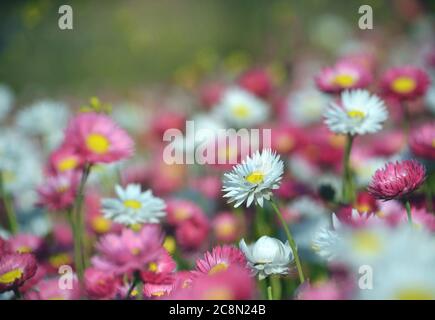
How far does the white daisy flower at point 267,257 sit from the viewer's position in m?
0.86

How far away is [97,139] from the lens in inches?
45.6

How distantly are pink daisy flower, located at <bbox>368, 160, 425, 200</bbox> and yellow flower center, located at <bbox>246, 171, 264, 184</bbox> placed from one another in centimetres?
17

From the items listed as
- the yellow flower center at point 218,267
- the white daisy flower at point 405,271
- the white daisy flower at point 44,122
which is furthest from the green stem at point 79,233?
the white daisy flower at point 44,122

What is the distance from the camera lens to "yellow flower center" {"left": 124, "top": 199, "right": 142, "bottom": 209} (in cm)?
107

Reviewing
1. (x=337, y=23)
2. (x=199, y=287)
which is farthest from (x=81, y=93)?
(x=199, y=287)

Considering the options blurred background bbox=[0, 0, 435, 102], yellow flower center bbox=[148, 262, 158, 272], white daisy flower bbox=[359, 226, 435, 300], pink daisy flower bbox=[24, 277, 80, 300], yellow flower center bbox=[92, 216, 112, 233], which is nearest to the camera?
white daisy flower bbox=[359, 226, 435, 300]

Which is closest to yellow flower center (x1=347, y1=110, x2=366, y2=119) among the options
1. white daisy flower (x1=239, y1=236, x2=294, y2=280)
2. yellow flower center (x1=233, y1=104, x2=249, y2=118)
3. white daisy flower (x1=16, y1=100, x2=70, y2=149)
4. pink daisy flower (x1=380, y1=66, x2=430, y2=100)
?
pink daisy flower (x1=380, y1=66, x2=430, y2=100)

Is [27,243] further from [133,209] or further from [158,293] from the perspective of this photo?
[158,293]

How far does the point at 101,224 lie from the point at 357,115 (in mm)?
651

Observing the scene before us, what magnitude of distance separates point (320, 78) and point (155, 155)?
85 cm

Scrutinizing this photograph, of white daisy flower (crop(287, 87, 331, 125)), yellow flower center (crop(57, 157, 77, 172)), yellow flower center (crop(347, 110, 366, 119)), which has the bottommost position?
yellow flower center (crop(57, 157, 77, 172))

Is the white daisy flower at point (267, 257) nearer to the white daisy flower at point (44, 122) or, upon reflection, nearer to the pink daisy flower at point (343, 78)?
the pink daisy flower at point (343, 78)

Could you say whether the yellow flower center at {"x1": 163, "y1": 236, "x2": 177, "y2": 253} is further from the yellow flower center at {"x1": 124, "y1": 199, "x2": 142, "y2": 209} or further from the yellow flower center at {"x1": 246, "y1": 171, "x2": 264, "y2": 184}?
the yellow flower center at {"x1": 246, "y1": 171, "x2": 264, "y2": 184}
